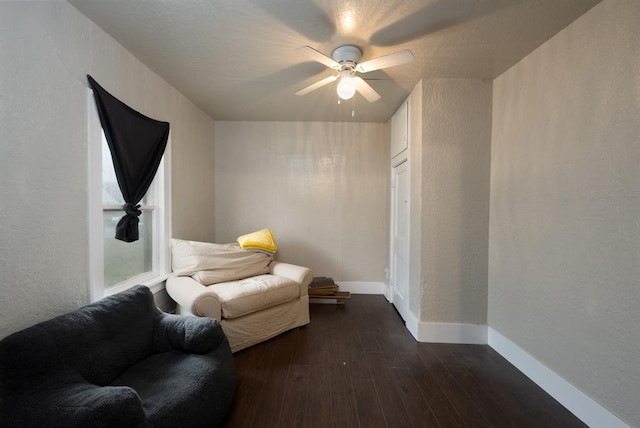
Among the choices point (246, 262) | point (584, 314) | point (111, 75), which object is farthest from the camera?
point (246, 262)

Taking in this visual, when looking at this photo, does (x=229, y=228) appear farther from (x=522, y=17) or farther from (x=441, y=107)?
(x=522, y=17)

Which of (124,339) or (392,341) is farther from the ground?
(124,339)

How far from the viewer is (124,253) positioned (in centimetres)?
212

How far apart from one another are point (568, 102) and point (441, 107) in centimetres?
92

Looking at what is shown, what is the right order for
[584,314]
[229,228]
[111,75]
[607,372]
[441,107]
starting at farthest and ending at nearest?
[229,228] → [441,107] → [111,75] → [584,314] → [607,372]

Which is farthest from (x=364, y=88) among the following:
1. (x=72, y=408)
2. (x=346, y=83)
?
(x=72, y=408)

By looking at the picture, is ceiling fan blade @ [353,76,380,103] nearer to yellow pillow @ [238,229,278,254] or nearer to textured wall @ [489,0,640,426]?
textured wall @ [489,0,640,426]

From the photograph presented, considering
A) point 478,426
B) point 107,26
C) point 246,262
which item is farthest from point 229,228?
point 478,426

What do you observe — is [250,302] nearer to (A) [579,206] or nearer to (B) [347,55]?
(B) [347,55]

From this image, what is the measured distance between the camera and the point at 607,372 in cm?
144

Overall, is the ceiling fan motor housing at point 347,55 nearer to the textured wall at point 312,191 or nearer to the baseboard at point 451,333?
the textured wall at point 312,191

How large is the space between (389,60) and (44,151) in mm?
2067

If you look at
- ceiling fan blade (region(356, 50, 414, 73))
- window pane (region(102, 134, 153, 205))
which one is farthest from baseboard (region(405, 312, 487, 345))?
window pane (region(102, 134, 153, 205))

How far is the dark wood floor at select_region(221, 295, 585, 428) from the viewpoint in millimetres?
1577
